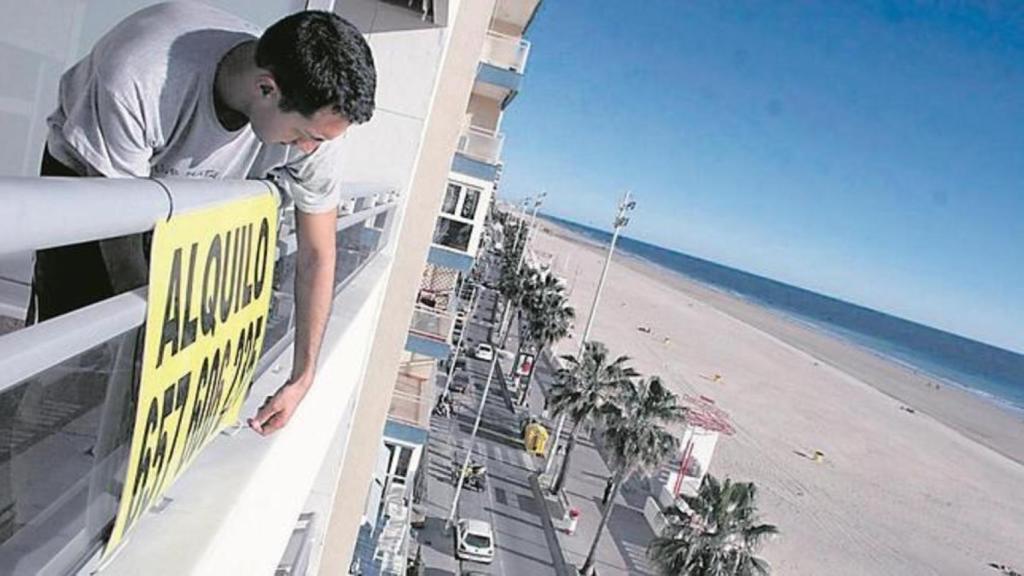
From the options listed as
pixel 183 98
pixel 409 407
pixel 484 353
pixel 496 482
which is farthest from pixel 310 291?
pixel 484 353

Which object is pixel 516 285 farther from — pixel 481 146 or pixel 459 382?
pixel 481 146

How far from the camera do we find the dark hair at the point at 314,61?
1.69 m

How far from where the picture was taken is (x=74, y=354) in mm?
1083

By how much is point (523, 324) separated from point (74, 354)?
48667 millimetres

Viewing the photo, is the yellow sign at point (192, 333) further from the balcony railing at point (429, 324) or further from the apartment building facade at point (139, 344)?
the balcony railing at point (429, 324)

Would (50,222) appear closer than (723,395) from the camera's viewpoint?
Yes

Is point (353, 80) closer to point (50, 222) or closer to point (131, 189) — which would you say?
point (131, 189)

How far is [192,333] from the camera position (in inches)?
60.5

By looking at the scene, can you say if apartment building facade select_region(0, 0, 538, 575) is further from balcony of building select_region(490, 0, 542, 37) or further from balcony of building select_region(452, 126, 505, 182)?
balcony of building select_region(490, 0, 542, 37)

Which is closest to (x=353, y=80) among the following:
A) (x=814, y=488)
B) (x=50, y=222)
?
(x=50, y=222)

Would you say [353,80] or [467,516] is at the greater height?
[353,80]

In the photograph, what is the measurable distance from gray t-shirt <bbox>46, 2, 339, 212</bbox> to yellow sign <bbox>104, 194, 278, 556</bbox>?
24cm

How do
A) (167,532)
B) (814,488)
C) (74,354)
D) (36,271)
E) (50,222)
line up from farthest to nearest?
(814,488)
(36,271)
(167,532)
(74,354)
(50,222)

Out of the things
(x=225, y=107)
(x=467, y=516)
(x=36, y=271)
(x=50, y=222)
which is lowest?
(x=467, y=516)
